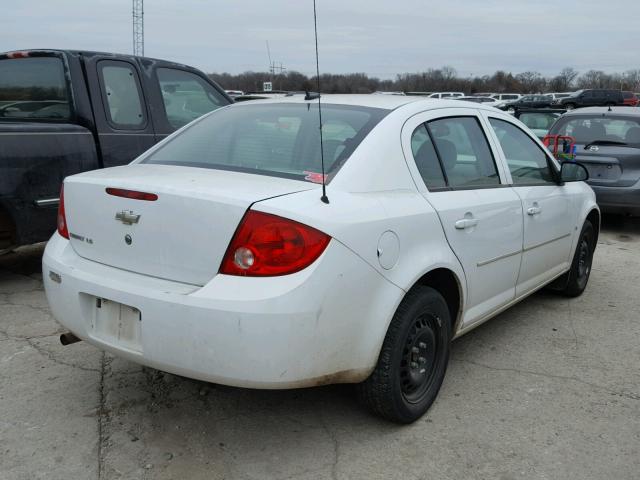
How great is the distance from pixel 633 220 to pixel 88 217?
8354mm

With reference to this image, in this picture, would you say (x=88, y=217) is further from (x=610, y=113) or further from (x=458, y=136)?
(x=610, y=113)

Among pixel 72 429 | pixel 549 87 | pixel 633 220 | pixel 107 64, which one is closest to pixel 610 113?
pixel 633 220

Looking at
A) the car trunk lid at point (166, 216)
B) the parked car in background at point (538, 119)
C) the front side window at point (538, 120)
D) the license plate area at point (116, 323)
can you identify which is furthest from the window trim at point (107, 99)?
the front side window at point (538, 120)

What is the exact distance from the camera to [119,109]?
5.39m

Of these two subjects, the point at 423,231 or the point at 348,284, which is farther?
the point at 423,231

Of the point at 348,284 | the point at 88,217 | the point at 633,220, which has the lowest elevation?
the point at 633,220

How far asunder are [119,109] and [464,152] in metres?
3.23

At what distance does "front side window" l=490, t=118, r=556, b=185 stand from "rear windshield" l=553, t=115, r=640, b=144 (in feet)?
13.6

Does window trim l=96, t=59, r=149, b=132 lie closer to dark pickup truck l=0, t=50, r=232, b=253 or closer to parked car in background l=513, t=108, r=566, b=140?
dark pickup truck l=0, t=50, r=232, b=253

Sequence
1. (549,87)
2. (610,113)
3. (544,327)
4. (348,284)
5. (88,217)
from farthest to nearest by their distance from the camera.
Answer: (549,87)
(610,113)
(544,327)
(88,217)
(348,284)

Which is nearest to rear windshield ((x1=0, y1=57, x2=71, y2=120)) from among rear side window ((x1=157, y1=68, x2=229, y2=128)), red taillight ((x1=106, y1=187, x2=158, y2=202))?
rear side window ((x1=157, y1=68, x2=229, y2=128))

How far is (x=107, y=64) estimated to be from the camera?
536 centimetres

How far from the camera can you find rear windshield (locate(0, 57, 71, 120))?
518cm

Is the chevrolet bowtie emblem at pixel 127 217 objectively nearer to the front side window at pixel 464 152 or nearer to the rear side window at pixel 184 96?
the front side window at pixel 464 152
